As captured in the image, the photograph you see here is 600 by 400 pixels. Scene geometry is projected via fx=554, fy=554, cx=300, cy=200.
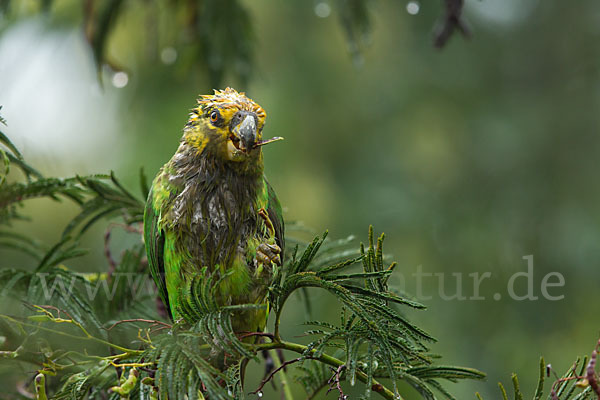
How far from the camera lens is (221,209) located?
1419mm

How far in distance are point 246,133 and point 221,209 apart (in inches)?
8.7

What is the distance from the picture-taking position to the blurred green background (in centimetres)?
364

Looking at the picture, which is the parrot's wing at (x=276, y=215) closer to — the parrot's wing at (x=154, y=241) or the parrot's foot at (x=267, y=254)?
the parrot's foot at (x=267, y=254)

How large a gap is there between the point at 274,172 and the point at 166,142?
2.63ft

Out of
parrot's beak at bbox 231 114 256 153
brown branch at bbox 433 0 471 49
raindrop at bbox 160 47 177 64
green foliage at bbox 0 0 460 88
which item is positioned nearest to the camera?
parrot's beak at bbox 231 114 256 153

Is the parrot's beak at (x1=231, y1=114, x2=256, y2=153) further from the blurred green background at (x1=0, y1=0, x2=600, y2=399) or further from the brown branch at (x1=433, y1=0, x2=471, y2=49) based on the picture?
the blurred green background at (x1=0, y1=0, x2=600, y2=399)

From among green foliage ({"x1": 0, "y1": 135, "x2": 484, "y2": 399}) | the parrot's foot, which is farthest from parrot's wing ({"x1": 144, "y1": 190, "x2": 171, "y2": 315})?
the parrot's foot

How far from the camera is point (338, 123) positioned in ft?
15.8

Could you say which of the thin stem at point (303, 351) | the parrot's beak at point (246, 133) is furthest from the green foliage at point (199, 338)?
the parrot's beak at point (246, 133)

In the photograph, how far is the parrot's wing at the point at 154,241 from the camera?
59.1 inches

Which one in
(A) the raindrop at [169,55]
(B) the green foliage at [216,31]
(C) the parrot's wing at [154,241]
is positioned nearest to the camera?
(C) the parrot's wing at [154,241]

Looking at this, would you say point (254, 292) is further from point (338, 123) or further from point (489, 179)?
point (489, 179)

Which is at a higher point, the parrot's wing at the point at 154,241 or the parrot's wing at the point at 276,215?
the parrot's wing at the point at 276,215

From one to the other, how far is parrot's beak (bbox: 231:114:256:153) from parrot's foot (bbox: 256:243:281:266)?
0.82 ft
